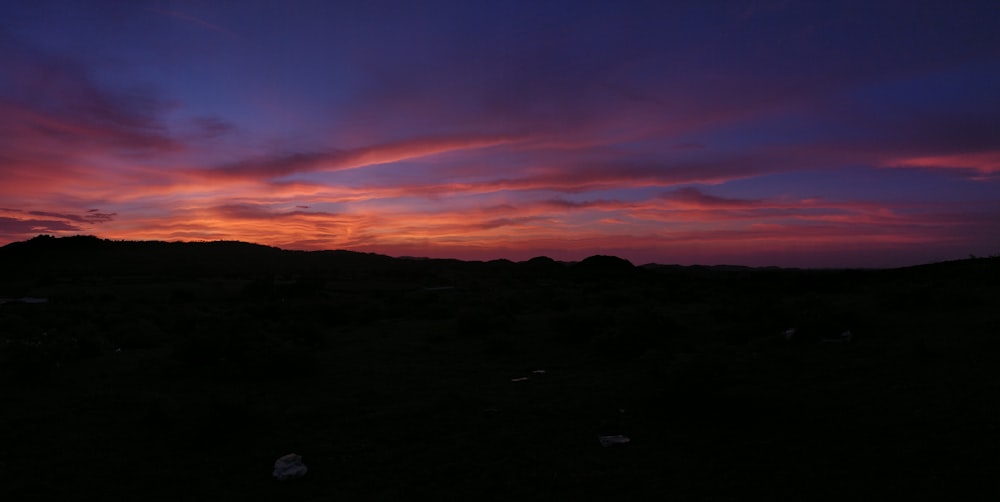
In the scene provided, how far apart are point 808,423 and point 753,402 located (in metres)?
1.11

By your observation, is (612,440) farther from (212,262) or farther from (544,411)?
(212,262)

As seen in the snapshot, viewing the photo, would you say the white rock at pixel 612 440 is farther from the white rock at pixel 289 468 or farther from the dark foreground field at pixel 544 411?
the white rock at pixel 289 468

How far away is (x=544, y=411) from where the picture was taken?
35.5 feet

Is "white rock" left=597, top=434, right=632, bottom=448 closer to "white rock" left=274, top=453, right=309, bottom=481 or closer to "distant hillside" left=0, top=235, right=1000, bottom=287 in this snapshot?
"white rock" left=274, top=453, right=309, bottom=481

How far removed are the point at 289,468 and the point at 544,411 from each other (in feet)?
15.0

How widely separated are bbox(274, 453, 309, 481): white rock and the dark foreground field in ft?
0.51

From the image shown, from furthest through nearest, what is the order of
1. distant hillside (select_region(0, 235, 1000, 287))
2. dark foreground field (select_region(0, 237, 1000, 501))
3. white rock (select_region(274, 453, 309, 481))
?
distant hillside (select_region(0, 235, 1000, 287))
white rock (select_region(274, 453, 309, 481))
dark foreground field (select_region(0, 237, 1000, 501))

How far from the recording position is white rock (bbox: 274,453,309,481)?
324 inches

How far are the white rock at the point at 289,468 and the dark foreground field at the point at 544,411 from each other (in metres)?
0.15

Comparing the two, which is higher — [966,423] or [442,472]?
[966,423]

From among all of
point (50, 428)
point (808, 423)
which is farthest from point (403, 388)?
point (808, 423)

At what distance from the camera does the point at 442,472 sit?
8219 mm

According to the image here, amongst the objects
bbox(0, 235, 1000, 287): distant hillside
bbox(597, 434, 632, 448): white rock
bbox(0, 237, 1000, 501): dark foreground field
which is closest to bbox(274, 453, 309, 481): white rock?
bbox(0, 237, 1000, 501): dark foreground field

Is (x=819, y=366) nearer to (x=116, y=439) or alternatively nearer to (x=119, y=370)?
(x=116, y=439)
